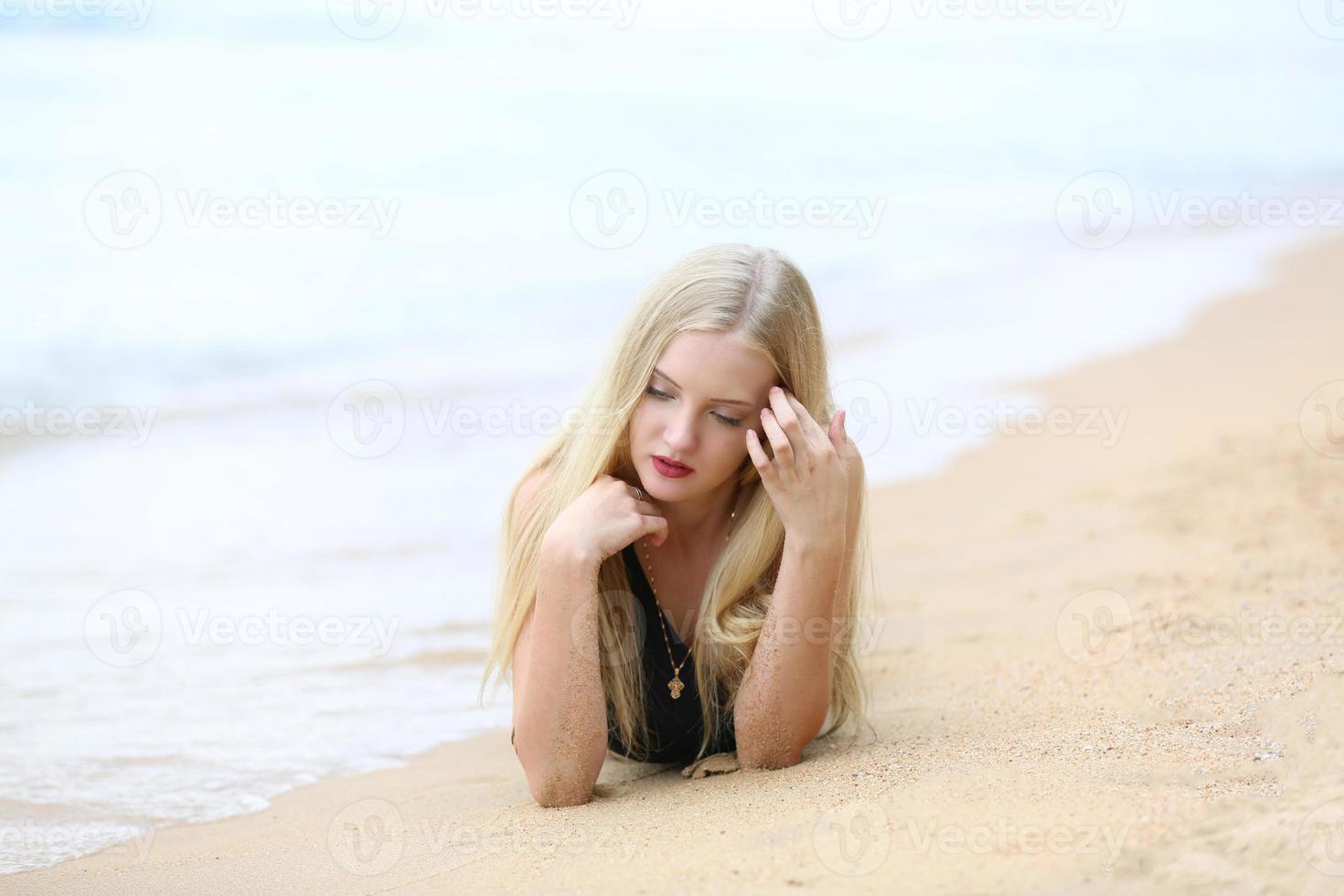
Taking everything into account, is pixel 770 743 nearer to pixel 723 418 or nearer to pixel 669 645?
pixel 669 645

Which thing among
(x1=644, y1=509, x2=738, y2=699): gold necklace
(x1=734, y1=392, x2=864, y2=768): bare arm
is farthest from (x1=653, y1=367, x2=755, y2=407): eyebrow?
(x1=644, y1=509, x2=738, y2=699): gold necklace

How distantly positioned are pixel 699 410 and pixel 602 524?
0.37 metres

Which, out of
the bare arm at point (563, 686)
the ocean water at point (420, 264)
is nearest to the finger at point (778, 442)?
the bare arm at point (563, 686)

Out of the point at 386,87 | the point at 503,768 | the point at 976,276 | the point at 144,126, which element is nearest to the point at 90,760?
the point at 503,768

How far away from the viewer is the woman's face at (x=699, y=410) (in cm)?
317

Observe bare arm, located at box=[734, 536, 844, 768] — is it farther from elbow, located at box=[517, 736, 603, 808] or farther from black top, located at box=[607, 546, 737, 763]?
elbow, located at box=[517, 736, 603, 808]

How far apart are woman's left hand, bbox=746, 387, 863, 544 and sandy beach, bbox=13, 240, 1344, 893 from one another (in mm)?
591

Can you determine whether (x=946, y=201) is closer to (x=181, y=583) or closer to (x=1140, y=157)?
(x=1140, y=157)

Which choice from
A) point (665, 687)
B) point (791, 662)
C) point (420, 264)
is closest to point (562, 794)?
point (665, 687)

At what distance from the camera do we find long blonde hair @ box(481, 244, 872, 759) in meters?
3.25

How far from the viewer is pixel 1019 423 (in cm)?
781

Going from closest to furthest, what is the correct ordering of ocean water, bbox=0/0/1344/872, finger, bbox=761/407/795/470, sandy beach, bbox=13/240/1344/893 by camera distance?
sandy beach, bbox=13/240/1344/893, finger, bbox=761/407/795/470, ocean water, bbox=0/0/1344/872

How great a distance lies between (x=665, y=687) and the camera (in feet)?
11.5

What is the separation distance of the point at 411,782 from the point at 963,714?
165cm
